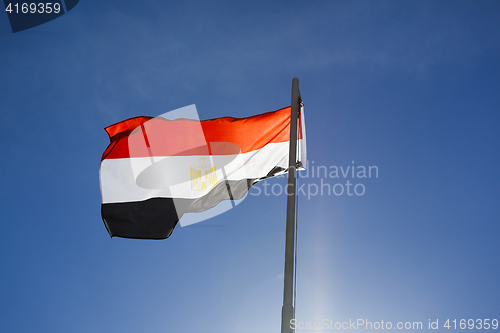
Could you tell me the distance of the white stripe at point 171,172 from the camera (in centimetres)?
1070

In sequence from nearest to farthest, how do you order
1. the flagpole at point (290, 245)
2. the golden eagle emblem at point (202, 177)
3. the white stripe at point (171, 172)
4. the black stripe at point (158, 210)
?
the flagpole at point (290, 245) < the black stripe at point (158, 210) < the white stripe at point (171, 172) < the golden eagle emblem at point (202, 177)

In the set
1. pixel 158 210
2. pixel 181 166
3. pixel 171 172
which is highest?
pixel 181 166

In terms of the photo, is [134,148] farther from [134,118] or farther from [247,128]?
[247,128]

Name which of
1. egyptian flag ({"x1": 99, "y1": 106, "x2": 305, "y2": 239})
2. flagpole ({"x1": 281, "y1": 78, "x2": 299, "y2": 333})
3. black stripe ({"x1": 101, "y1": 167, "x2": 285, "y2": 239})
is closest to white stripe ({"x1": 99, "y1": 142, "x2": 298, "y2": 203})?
egyptian flag ({"x1": 99, "y1": 106, "x2": 305, "y2": 239})

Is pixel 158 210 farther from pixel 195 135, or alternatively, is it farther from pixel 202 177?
pixel 195 135

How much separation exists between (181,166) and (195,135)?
105 centimetres

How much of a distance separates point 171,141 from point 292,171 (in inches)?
231

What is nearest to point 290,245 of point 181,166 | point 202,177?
point 202,177

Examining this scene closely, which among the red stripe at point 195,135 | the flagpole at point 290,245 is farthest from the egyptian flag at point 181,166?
the flagpole at point 290,245

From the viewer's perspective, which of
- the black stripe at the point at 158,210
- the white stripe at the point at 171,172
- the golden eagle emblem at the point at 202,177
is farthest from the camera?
the golden eagle emblem at the point at 202,177

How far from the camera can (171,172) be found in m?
11.5

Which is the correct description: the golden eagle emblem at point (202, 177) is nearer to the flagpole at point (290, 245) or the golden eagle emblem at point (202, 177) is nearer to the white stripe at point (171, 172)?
the white stripe at point (171, 172)

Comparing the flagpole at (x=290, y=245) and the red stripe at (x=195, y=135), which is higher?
the red stripe at (x=195, y=135)

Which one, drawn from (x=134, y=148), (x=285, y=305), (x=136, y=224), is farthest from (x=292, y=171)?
A: (x=134, y=148)
